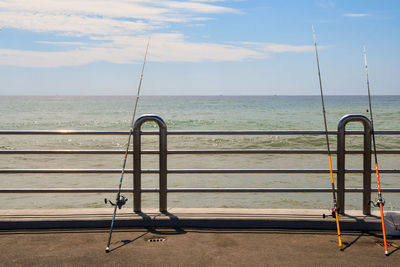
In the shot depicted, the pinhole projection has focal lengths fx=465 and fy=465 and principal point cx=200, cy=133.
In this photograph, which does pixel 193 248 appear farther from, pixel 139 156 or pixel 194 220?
pixel 139 156

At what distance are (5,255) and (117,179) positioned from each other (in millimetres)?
8475

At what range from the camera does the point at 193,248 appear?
4.04 metres

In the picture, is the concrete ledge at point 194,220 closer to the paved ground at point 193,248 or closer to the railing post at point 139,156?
the paved ground at point 193,248

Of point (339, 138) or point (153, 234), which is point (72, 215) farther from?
point (339, 138)

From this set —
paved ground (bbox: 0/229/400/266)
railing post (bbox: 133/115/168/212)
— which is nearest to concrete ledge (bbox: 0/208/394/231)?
paved ground (bbox: 0/229/400/266)

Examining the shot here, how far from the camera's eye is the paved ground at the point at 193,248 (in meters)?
3.72

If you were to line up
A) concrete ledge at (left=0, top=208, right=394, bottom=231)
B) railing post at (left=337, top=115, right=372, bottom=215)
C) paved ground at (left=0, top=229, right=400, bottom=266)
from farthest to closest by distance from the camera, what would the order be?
railing post at (left=337, top=115, right=372, bottom=215), concrete ledge at (left=0, top=208, right=394, bottom=231), paved ground at (left=0, top=229, right=400, bottom=266)

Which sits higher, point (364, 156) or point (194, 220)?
point (364, 156)

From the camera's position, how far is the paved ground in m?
3.72

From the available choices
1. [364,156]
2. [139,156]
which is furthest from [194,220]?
[364,156]

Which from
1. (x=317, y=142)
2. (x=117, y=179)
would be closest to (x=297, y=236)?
(x=117, y=179)

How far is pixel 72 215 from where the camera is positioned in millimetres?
4891

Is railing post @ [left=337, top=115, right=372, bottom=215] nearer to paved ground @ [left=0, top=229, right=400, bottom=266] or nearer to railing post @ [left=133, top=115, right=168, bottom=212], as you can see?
paved ground @ [left=0, top=229, right=400, bottom=266]

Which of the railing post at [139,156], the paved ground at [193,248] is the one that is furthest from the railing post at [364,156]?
the railing post at [139,156]
